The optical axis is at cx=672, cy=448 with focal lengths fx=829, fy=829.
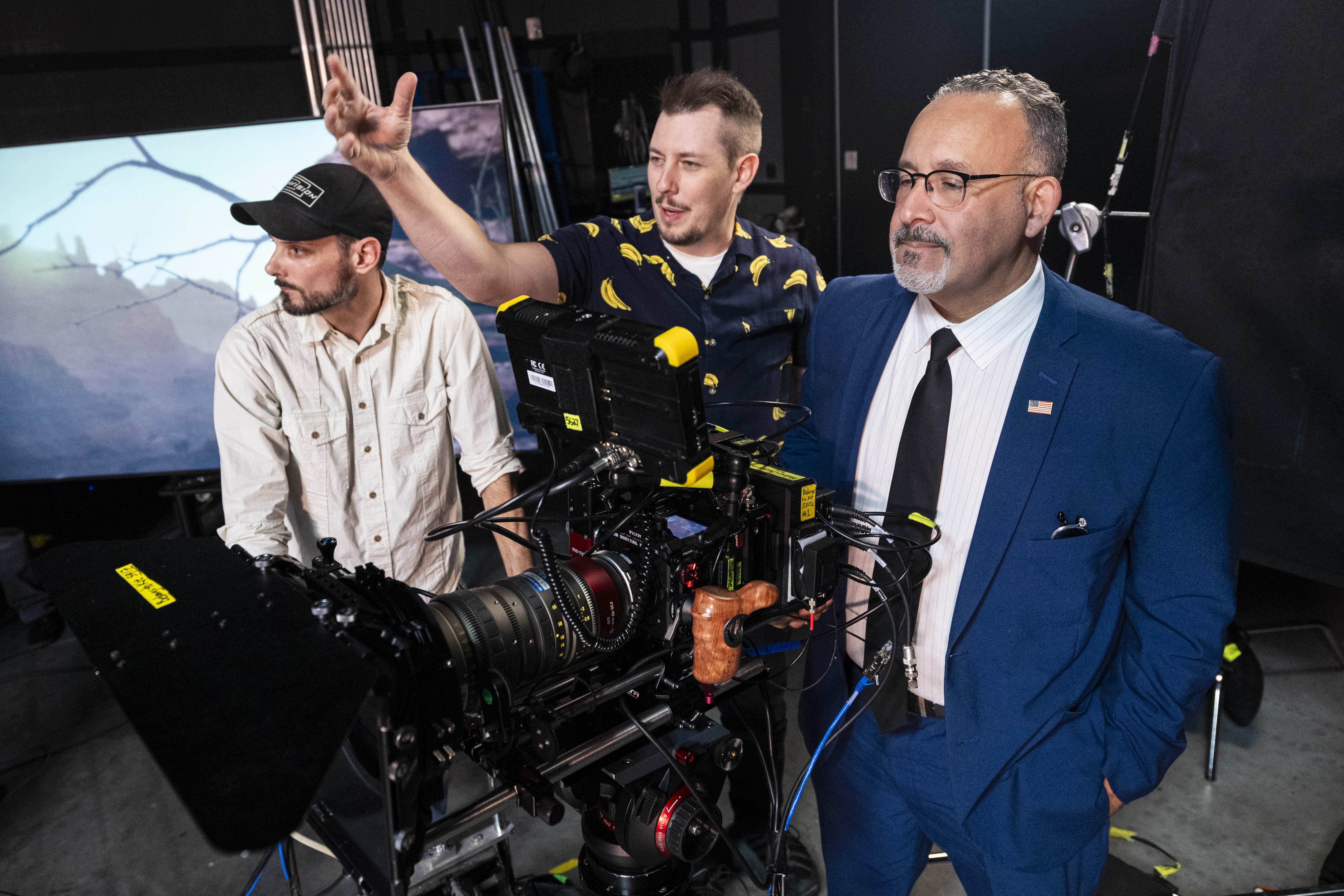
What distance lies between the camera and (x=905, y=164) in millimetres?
1313

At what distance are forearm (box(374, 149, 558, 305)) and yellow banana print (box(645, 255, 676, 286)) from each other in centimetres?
28

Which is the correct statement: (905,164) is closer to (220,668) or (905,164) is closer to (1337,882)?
(220,668)

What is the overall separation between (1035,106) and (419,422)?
135 centimetres

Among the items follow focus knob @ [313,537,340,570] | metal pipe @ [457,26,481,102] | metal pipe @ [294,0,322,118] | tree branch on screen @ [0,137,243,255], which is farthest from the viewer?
metal pipe @ [457,26,481,102]

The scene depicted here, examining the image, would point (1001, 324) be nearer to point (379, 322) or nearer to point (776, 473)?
point (776, 473)

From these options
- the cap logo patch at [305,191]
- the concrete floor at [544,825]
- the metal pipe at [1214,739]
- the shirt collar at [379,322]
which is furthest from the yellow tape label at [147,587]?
the metal pipe at [1214,739]

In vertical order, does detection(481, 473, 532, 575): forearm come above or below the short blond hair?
below

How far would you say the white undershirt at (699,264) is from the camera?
200 cm

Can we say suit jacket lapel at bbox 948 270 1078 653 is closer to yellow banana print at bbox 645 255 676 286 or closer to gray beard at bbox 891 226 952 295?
gray beard at bbox 891 226 952 295

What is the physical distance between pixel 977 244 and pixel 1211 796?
6.69 ft

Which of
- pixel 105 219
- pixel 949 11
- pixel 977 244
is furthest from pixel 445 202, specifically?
pixel 949 11

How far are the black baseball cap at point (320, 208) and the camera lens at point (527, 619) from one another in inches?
39.6

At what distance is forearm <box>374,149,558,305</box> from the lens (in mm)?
1392

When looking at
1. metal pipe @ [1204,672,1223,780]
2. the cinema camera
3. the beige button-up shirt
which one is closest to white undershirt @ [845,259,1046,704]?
the cinema camera
